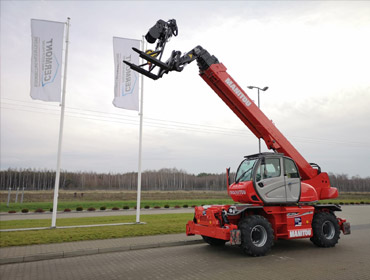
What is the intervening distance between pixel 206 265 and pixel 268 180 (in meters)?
3.19

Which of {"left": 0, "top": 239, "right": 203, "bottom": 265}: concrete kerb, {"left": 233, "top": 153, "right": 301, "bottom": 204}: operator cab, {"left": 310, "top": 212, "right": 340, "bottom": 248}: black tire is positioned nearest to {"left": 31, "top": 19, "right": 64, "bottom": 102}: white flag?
{"left": 0, "top": 239, "right": 203, "bottom": 265}: concrete kerb

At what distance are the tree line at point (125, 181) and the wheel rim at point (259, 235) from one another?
74379 mm

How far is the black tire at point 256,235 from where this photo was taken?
8055 millimetres

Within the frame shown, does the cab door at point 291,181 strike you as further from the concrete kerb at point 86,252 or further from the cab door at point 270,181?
the concrete kerb at point 86,252

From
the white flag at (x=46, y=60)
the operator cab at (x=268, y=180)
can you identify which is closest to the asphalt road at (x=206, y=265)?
the operator cab at (x=268, y=180)

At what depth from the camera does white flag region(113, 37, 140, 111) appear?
1579cm

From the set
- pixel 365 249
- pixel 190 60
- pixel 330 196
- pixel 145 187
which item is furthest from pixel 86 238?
pixel 145 187

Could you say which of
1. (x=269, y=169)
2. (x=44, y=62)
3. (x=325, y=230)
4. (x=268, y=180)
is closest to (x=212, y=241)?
(x=268, y=180)

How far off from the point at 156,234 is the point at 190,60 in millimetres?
6897

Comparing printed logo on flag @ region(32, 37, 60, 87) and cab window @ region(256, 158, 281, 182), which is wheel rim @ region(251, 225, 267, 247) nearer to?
cab window @ region(256, 158, 281, 182)

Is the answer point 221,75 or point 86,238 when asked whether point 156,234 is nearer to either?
point 86,238

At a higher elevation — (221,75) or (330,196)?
(221,75)

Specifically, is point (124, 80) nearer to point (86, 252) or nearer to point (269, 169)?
point (86, 252)

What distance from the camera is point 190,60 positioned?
9.19 meters
